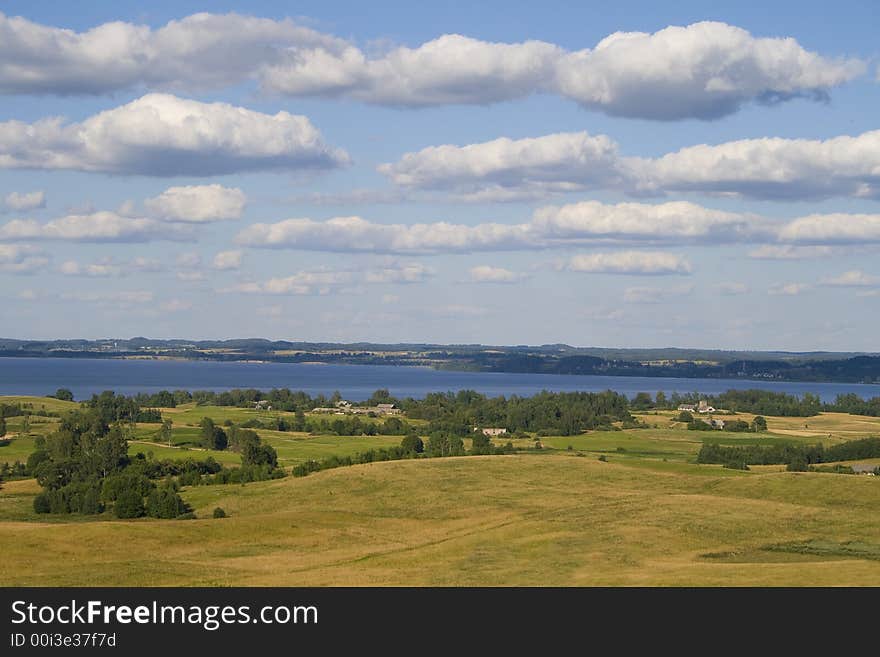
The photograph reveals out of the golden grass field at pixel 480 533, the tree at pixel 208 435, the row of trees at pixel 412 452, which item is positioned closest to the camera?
the golden grass field at pixel 480 533

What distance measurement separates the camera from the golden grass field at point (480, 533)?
181 feet

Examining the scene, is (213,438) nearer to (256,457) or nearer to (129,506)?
(256,457)

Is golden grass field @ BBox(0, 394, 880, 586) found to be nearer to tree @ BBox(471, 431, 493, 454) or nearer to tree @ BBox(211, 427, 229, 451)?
tree @ BBox(471, 431, 493, 454)

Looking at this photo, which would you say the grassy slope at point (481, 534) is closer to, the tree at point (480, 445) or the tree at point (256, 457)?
the tree at point (256, 457)

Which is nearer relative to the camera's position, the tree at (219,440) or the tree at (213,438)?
the tree at (213,438)

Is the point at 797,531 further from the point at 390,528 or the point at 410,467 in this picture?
the point at 410,467

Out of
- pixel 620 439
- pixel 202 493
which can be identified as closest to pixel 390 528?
pixel 202 493

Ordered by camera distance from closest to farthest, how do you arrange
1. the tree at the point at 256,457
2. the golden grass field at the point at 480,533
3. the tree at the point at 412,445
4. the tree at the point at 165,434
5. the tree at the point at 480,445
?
the golden grass field at the point at 480,533, the tree at the point at 256,457, the tree at the point at 480,445, the tree at the point at 412,445, the tree at the point at 165,434

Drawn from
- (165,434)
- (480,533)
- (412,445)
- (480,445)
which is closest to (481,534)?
(480,533)

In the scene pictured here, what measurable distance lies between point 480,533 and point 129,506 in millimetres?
34005

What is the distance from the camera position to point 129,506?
300 ft

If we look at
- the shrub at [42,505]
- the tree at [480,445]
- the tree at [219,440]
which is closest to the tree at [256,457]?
the tree at [480,445]

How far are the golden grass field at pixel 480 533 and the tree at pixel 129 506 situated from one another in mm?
4020
